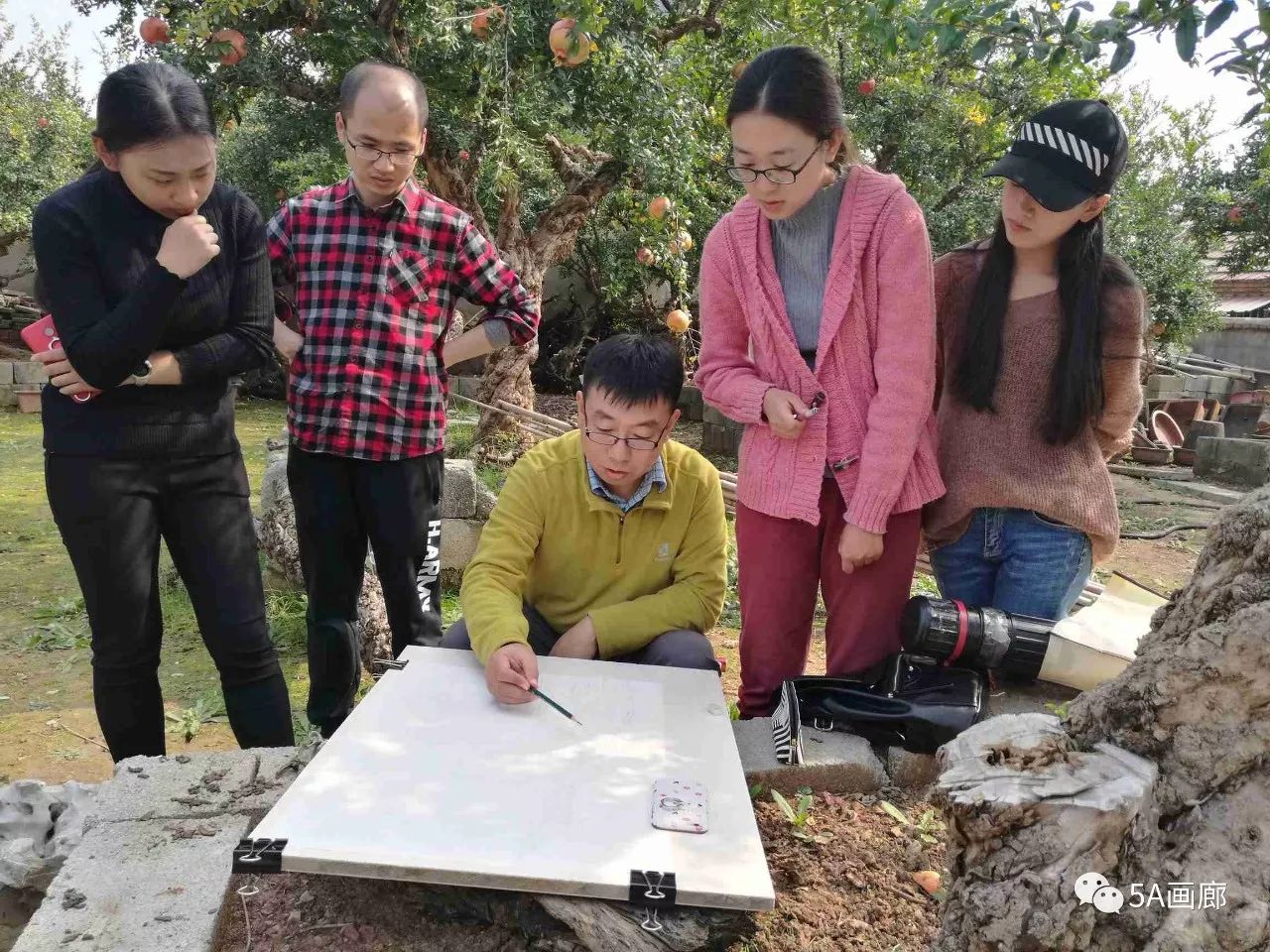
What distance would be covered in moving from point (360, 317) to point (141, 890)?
1.39m

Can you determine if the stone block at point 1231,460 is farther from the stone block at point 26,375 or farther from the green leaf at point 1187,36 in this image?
the stone block at point 26,375

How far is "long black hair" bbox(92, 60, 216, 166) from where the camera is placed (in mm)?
1892

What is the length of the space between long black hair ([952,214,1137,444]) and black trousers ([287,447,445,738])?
1.41 metres

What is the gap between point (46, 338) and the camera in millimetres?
2035

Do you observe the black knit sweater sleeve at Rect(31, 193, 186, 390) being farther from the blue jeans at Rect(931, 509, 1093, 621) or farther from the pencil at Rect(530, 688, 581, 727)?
the blue jeans at Rect(931, 509, 1093, 621)

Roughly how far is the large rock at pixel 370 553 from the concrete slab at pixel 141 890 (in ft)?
5.59

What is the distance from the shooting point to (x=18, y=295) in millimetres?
Answer: 13664

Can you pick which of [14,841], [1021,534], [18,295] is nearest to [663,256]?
[1021,534]

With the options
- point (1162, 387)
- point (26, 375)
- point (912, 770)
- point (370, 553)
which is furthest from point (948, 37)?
point (26, 375)

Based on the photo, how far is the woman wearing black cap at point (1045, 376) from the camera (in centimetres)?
204

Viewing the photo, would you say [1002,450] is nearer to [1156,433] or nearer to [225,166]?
[1156,433]

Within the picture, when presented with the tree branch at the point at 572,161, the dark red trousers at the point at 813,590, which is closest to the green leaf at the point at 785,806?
the dark red trousers at the point at 813,590

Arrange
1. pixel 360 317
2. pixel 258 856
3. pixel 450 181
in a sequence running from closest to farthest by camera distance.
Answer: pixel 258 856 → pixel 360 317 → pixel 450 181

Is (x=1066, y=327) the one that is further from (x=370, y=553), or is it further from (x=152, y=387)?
(x=370, y=553)
